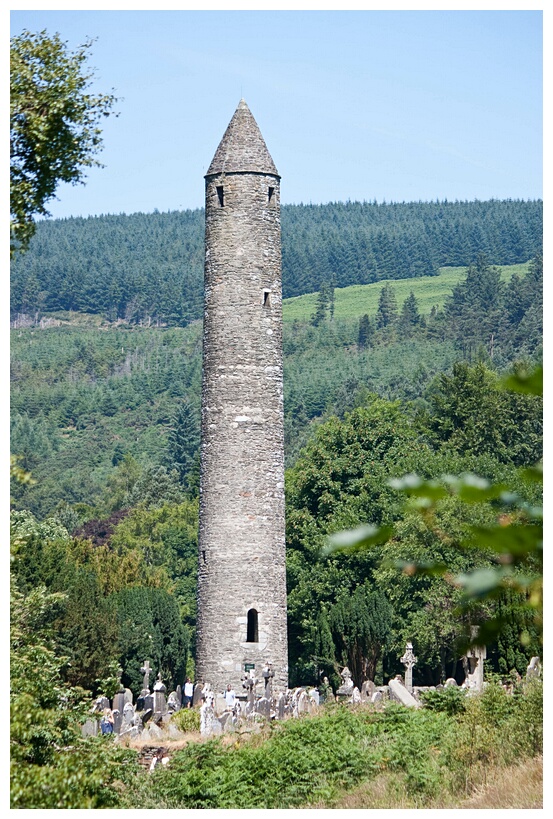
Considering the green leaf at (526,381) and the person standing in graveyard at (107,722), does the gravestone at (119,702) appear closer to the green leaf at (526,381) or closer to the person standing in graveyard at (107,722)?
the person standing in graveyard at (107,722)

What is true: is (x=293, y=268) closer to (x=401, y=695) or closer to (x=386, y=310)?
(x=386, y=310)

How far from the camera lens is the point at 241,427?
34062 mm

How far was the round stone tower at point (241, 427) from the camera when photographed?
3319cm

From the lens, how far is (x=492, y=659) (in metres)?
40.5

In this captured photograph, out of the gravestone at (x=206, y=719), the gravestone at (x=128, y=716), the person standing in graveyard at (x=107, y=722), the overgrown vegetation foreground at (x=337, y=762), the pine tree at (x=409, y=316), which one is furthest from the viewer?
the pine tree at (x=409, y=316)

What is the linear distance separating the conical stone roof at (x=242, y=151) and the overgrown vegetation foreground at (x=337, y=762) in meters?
15.2

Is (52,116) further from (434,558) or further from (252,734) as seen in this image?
(434,558)

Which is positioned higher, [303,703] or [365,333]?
[365,333]

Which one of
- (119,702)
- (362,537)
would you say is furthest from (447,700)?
(362,537)

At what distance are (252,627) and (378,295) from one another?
148m

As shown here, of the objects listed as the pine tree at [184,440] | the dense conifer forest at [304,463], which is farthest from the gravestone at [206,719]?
the pine tree at [184,440]

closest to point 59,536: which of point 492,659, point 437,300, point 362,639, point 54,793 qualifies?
point 362,639

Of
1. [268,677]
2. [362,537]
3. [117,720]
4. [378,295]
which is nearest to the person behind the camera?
[362,537]

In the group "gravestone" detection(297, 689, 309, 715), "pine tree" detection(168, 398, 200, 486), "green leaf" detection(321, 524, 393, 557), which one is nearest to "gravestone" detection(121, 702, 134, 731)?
"gravestone" detection(297, 689, 309, 715)
